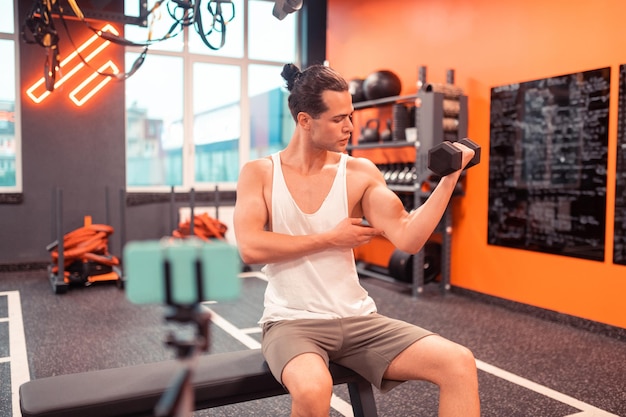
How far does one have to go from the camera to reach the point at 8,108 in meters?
5.55

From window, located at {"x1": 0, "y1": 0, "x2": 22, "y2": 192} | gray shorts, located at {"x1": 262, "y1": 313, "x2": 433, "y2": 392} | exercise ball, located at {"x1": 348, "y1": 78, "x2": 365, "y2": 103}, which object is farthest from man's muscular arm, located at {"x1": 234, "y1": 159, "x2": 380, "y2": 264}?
window, located at {"x1": 0, "y1": 0, "x2": 22, "y2": 192}

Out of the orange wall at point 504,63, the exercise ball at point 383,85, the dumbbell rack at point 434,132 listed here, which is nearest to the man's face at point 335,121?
the orange wall at point 504,63

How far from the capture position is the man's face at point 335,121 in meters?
1.68

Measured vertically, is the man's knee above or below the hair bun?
below

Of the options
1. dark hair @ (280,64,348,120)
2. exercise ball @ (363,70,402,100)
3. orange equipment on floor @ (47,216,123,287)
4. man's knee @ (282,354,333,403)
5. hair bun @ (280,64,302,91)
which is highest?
exercise ball @ (363,70,402,100)

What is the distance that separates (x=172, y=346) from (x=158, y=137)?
20.2ft

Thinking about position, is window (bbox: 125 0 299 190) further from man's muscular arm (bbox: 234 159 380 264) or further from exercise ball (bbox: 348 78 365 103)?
man's muscular arm (bbox: 234 159 380 264)

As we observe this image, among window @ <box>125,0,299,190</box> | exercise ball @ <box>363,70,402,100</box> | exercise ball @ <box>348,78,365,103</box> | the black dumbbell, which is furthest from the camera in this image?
window @ <box>125,0,299,190</box>

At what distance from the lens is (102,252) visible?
197 inches

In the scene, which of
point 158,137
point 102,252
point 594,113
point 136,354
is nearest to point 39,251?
point 102,252

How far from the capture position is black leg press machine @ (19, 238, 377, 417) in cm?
44

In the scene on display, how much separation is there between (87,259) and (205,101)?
248cm

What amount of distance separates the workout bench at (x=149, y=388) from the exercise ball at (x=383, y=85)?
11.7ft

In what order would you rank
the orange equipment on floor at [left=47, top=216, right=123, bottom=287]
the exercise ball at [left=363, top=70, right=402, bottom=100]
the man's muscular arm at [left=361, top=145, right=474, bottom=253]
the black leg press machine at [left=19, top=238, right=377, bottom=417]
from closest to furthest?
the black leg press machine at [left=19, top=238, right=377, bottom=417] < the man's muscular arm at [left=361, top=145, right=474, bottom=253] < the orange equipment on floor at [left=47, top=216, right=123, bottom=287] < the exercise ball at [left=363, top=70, right=402, bottom=100]
